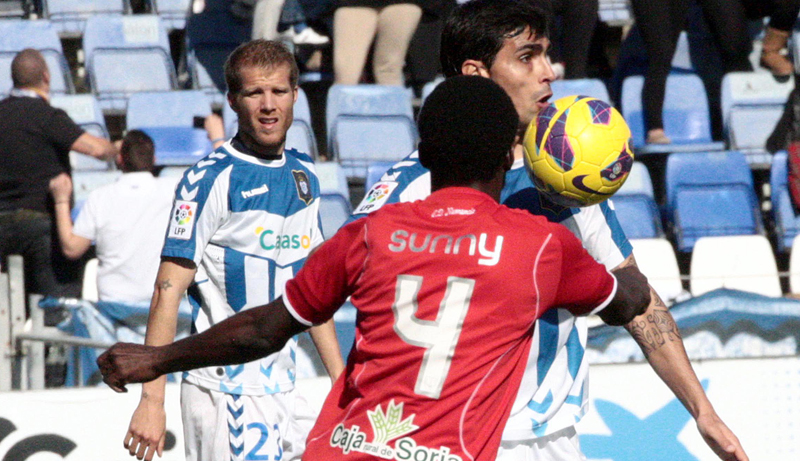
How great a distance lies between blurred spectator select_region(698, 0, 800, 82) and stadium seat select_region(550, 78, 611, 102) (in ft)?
4.28

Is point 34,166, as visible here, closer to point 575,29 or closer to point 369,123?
point 369,123

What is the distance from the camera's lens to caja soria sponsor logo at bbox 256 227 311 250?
13.5 ft

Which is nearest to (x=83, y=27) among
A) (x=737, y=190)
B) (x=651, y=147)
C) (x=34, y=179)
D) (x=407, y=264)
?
(x=34, y=179)

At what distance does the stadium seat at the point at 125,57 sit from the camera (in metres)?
10.2

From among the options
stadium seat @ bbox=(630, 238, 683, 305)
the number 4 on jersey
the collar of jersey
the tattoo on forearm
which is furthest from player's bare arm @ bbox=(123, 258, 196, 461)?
stadium seat @ bbox=(630, 238, 683, 305)

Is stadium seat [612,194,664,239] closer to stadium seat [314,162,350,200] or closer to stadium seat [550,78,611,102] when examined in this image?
stadium seat [550,78,611,102]

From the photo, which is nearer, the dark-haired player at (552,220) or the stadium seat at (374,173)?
the dark-haired player at (552,220)

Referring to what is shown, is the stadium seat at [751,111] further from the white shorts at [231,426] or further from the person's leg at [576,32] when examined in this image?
the white shorts at [231,426]

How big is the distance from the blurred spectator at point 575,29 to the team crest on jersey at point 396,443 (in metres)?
7.06

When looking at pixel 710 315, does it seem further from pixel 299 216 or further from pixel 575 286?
pixel 575 286

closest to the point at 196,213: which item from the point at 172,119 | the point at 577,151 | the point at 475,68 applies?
the point at 475,68

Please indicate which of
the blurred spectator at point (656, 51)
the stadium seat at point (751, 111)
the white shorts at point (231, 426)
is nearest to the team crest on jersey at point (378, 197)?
the white shorts at point (231, 426)

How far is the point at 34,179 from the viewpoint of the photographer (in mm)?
7695

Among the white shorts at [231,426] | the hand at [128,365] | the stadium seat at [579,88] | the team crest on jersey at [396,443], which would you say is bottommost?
the stadium seat at [579,88]
